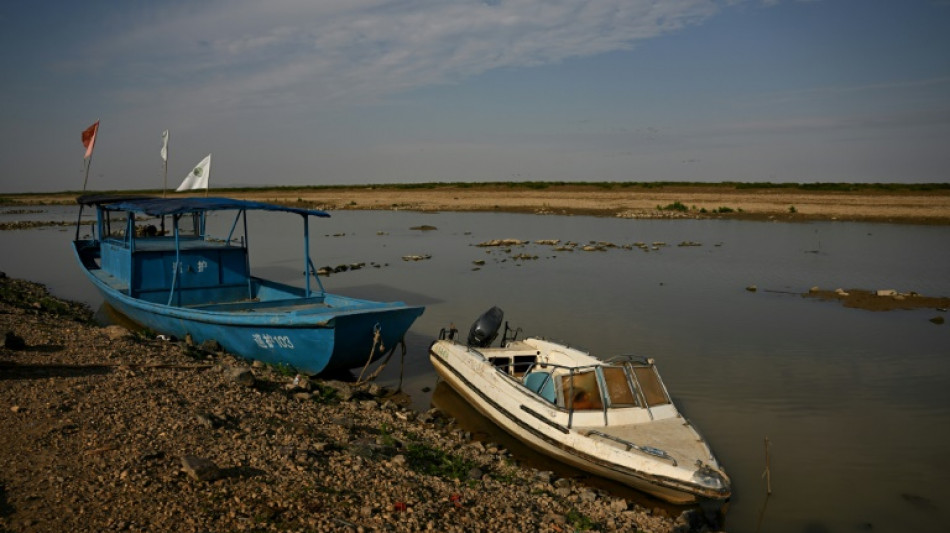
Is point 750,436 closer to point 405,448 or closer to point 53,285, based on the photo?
point 405,448

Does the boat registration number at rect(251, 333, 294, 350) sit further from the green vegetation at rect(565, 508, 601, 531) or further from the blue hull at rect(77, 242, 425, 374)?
the green vegetation at rect(565, 508, 601, 531)

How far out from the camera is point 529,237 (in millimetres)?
38125

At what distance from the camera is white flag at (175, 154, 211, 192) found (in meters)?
17.5

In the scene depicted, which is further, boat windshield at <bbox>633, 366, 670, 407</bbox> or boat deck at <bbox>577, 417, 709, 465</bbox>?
boat windshield at <bbox>633, 366, 670, 407</bbox>

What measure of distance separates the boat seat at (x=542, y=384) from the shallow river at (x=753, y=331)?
38.3 inches

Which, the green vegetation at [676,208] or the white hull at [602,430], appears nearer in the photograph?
the white hull at [602,430]

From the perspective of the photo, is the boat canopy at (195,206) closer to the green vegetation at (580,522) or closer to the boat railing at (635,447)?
the boat railing at (635,447)

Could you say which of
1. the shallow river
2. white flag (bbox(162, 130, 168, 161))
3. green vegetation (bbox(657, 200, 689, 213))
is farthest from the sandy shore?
white flag (bbox(162, 130, 168, 161))

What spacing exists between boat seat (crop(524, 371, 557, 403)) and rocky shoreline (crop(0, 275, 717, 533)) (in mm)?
1088

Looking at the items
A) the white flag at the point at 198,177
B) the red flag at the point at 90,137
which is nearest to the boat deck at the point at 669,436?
the white flag at the point at 198,177

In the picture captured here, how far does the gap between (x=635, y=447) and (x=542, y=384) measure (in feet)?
6.88

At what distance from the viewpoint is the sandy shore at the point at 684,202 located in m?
49.1

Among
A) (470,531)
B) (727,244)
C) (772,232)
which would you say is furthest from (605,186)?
(470,531)

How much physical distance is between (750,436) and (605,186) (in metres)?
73.0
